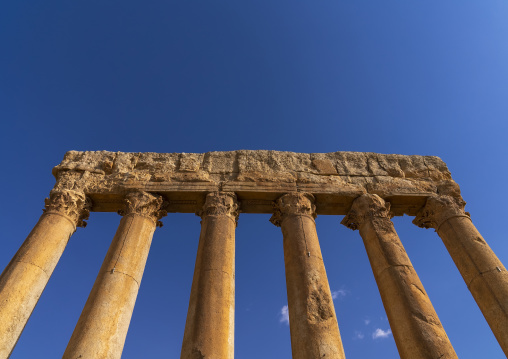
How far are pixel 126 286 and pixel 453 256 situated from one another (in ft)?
32.9

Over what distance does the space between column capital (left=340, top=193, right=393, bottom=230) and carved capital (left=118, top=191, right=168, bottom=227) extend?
6.66 metres

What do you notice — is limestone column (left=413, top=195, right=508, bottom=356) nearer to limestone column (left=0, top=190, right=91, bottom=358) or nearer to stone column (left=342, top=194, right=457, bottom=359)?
stone column (left=342, top=194, right=457, bottom=359)

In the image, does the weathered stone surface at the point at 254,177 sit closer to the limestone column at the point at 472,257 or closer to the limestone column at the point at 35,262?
the limestone column at the point at 472,257

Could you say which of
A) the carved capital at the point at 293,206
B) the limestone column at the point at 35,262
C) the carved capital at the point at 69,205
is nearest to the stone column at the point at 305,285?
the carved capital at the point at 293,206

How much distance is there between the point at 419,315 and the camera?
28.7 ft

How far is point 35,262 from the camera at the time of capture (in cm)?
973

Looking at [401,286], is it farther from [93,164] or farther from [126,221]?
[93,164]

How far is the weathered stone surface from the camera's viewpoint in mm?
12586

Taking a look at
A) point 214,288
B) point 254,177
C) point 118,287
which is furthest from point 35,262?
point 254,177

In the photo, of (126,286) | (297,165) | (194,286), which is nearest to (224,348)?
(194,286)

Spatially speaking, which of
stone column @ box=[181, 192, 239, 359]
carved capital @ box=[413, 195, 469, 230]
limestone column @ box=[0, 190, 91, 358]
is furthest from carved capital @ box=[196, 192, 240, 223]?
carved capital @ box=[413, 195, 469, 230]

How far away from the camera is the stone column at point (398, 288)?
8.23 meters

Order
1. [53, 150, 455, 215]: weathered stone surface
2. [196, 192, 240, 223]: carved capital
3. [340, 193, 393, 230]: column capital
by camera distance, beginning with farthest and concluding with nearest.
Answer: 1. [53, 150, 455, 215]: weathered stone surface
2. [340, 193, 393, 230]: column capital
3. [196, 192, 240, 223]: carved capital

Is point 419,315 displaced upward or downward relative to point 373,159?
downward
